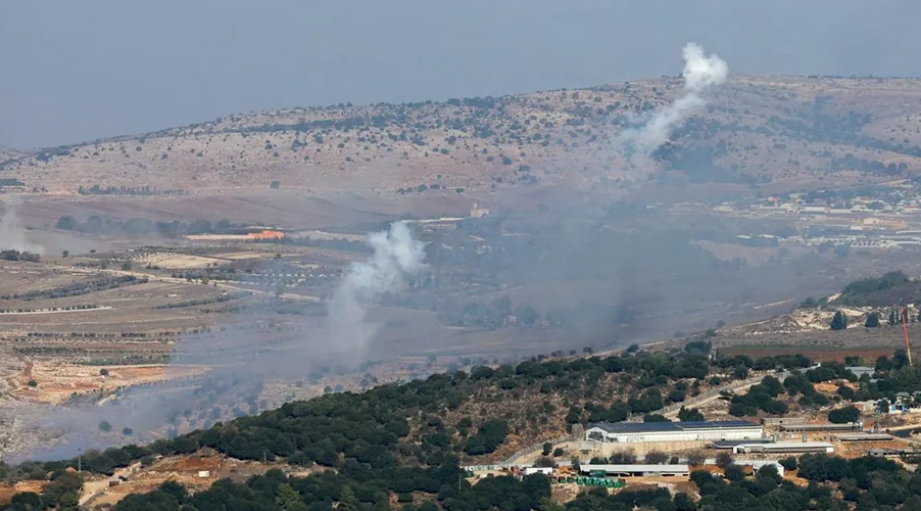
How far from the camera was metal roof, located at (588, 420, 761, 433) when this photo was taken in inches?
2968

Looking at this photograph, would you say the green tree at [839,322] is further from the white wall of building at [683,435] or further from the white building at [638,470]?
the white building at [638,470]

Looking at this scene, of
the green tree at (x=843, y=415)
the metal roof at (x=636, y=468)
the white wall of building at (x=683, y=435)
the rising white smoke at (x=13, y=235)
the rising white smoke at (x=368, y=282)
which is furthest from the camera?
the rising white smoke at (x=13, y=235)

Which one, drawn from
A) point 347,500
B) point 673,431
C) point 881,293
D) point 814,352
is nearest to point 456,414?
point 673,431

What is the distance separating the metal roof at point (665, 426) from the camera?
75375 mm

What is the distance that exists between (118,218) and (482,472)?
105 metres

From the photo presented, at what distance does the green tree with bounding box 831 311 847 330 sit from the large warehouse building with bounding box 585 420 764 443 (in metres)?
33.7

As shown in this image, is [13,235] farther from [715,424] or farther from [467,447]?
[715,424]

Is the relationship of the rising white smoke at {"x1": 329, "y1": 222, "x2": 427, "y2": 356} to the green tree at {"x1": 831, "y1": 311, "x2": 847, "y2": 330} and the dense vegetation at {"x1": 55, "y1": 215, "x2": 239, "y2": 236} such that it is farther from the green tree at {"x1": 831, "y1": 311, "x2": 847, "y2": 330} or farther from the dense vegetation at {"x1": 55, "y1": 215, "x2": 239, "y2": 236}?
the green tree at {"x1": 831, "y1": 311, "x2": 847, "y2": 330}

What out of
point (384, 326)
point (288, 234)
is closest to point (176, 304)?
point (384, 326)

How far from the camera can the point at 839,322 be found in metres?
111

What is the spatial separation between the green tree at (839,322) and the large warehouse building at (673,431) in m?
33.7

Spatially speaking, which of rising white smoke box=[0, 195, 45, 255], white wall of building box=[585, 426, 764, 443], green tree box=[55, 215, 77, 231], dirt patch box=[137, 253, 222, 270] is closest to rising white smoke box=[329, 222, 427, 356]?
dirt patch box=[137, 253, 222, 270]

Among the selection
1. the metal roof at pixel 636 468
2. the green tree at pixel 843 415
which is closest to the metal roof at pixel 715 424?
the green tree at pixel 843 415

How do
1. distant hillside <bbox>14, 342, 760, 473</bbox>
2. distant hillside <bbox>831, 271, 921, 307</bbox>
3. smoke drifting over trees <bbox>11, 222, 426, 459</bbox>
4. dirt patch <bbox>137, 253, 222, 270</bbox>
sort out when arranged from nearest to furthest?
distant hillside <bbox>14, 342, 760, 473</bbox>
smoke drifting over trees <bbox>11, 222, 426, 459</bbox>
distant hillside <bbox>831, 271, 921, 307</bbox>
dirt patch <bbox>137, 253, 222, 270</bbox>
